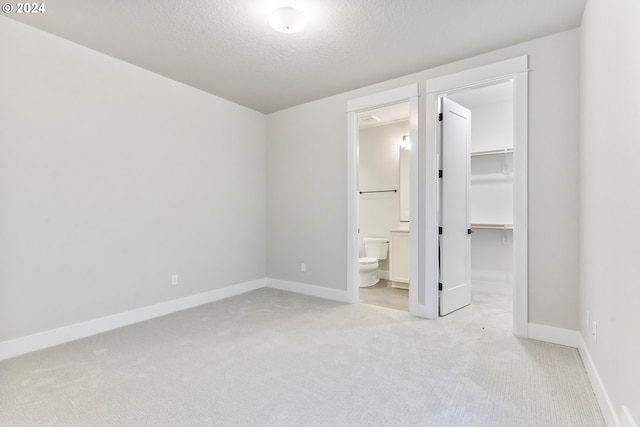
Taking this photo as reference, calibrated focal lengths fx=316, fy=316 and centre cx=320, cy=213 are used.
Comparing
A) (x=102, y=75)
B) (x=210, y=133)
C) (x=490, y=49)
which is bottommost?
(x=210, y=133)

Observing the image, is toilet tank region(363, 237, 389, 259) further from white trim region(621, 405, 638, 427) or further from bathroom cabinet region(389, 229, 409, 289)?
white trim region(621, 405, 638, 427)

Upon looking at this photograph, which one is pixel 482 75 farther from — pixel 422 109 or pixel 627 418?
pixel 627 418

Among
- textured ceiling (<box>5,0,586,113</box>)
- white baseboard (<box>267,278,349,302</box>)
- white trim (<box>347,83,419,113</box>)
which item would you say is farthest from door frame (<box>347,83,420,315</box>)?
textured ceiling (<box>5,0,586,113</box>)

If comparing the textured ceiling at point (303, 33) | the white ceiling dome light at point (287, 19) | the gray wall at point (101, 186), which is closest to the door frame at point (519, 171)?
the textured ceiling at point (303, 33)

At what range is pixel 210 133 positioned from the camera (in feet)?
A: 13.2

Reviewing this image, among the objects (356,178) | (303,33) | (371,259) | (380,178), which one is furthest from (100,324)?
(380,178)

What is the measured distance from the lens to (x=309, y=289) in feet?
14.1

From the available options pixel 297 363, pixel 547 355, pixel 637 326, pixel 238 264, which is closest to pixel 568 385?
pixel 547 355

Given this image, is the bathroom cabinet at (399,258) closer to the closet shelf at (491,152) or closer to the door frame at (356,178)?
the door frame at (356,178)

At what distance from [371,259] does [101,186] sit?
3583 mm

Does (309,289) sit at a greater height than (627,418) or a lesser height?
lesser

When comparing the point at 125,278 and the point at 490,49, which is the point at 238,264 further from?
the point at 490,49

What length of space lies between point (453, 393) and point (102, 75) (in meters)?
3.90

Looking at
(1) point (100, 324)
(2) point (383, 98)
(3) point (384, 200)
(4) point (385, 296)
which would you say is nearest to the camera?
(1) point (100, 324)
